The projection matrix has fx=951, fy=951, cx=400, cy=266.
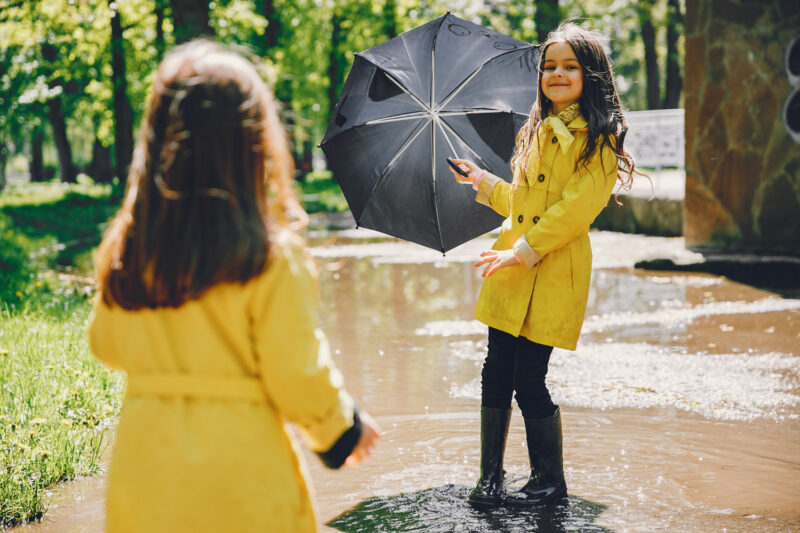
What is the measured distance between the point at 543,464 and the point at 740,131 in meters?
8.02

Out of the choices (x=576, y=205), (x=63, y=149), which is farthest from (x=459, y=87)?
(x=63, y=149)

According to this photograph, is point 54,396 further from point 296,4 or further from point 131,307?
point 296,4

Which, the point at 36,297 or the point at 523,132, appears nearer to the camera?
the point at 523,132

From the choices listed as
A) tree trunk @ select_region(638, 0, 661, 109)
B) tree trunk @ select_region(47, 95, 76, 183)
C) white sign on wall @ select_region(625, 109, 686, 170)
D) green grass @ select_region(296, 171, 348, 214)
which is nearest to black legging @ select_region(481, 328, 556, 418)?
green grass @ select_region(296, 171, 348, 214)

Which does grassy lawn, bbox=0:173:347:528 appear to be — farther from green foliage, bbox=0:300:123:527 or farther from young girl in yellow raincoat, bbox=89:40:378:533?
young girl in yellow raincoat, bbox=89:40:378:533

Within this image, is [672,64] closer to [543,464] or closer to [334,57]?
[334,57]

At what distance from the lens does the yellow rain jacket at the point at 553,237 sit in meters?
3.58

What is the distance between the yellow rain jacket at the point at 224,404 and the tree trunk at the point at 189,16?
1021 cm

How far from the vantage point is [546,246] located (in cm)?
358

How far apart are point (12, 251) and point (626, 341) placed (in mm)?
8859

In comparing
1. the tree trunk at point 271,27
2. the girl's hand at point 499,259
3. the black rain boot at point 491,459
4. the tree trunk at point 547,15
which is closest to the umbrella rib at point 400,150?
the girl's hand at point 499,259

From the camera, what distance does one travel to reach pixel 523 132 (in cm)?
390

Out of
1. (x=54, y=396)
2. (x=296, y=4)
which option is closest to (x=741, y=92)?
(x=54, y=396)

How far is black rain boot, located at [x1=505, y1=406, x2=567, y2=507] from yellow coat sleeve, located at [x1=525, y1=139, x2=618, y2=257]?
72 cm
